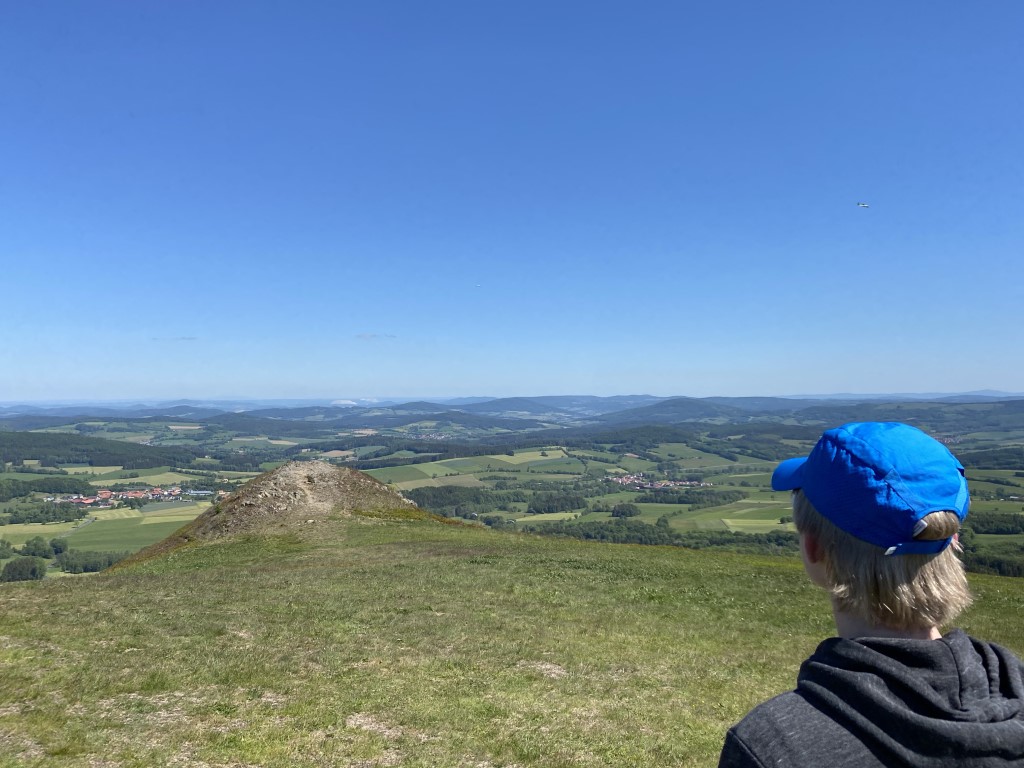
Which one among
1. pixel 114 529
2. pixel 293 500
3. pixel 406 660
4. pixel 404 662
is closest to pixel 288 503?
pixel 293 500

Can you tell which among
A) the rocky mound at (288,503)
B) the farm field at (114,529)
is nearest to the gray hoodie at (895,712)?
the rocky mound at (288,503)

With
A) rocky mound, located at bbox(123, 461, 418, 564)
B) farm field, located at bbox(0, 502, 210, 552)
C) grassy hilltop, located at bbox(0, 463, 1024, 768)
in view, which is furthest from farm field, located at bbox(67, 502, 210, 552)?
grassy hilltop, located at bbox(0, 463, 1024, 768)

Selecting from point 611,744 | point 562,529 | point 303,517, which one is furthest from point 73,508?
point 611,744

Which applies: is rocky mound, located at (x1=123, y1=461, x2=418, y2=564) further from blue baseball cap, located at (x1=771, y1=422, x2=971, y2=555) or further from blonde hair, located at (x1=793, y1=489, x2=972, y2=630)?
blue baseball cap, located at (x1=771, y1=422, x2=971, y2=555)

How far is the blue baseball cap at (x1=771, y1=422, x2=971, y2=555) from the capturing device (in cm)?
307

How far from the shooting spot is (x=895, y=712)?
2.54 meters

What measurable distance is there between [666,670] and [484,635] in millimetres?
6159

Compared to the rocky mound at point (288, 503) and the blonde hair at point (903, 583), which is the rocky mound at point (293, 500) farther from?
the blonde hair at point (903, 583)

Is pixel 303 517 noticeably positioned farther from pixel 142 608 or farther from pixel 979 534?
pixel 979 534

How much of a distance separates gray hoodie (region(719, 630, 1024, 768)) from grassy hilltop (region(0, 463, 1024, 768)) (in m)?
10.6

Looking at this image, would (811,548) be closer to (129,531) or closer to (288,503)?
(288,503)

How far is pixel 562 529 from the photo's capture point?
135 m

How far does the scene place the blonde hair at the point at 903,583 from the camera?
10.2 feet

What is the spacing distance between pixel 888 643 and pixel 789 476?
120 centimetres
